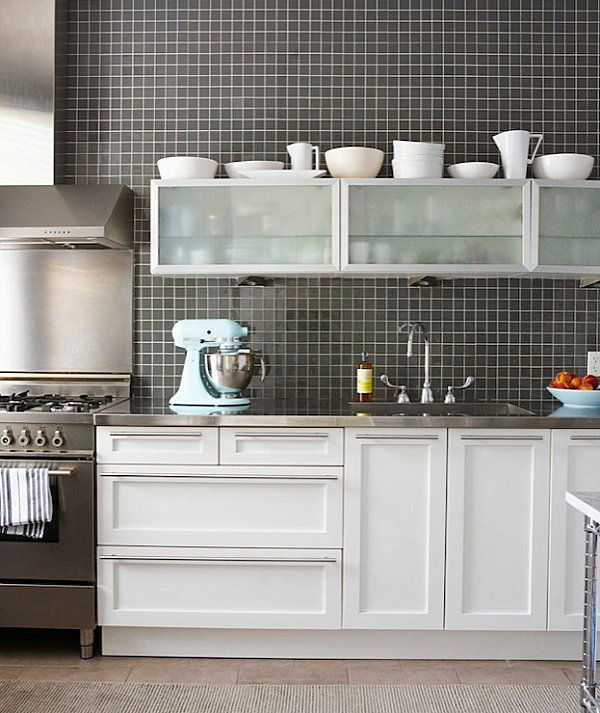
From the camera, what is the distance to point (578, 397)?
3.46 meters

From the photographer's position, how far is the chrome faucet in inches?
146

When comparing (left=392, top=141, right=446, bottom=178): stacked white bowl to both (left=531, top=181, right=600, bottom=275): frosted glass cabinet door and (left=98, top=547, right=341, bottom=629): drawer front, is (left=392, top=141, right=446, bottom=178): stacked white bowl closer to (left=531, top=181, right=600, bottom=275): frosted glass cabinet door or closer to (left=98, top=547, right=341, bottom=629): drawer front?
(left=531, top=181, right=600, bottom=275): frosted glass cabinet door

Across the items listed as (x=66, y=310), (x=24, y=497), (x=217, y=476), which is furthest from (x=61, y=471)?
(x=66, y=310)

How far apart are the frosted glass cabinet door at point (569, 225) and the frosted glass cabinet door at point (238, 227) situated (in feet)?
2.79

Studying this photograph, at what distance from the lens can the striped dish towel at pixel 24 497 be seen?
3082 millimetres

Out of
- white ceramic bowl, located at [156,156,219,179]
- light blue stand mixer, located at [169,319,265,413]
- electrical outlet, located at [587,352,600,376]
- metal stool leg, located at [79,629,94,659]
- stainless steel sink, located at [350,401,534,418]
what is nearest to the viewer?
metal stool leg, located at [79,629,94,659]

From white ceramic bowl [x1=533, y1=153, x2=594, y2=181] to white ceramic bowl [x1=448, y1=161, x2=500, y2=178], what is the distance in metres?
0.20

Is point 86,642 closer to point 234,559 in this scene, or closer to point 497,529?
point 234,559

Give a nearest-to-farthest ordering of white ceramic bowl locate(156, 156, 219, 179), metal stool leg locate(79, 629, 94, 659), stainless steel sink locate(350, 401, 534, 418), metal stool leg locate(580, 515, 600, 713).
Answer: metal stool leg locate(580, 515, 600, 713) → metal stool leg locate(79, 629, 94, 659) → white ceramic bowl locate(156, 156, 219, 179) → stainless steel sink locate(350, 401, 534, 418)

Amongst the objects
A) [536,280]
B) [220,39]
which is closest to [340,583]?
[536,280]

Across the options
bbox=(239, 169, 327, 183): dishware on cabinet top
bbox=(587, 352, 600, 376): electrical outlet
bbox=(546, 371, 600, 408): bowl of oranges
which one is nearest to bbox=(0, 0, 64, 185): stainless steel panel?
bbox=(239, 169, 327, 183): dishware on cabinet top

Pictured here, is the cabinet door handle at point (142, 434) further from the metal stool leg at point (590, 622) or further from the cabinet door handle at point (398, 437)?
the metal stool leg at point (590, 622)

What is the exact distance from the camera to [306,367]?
3.85 m

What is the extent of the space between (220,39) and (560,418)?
2.18 m
